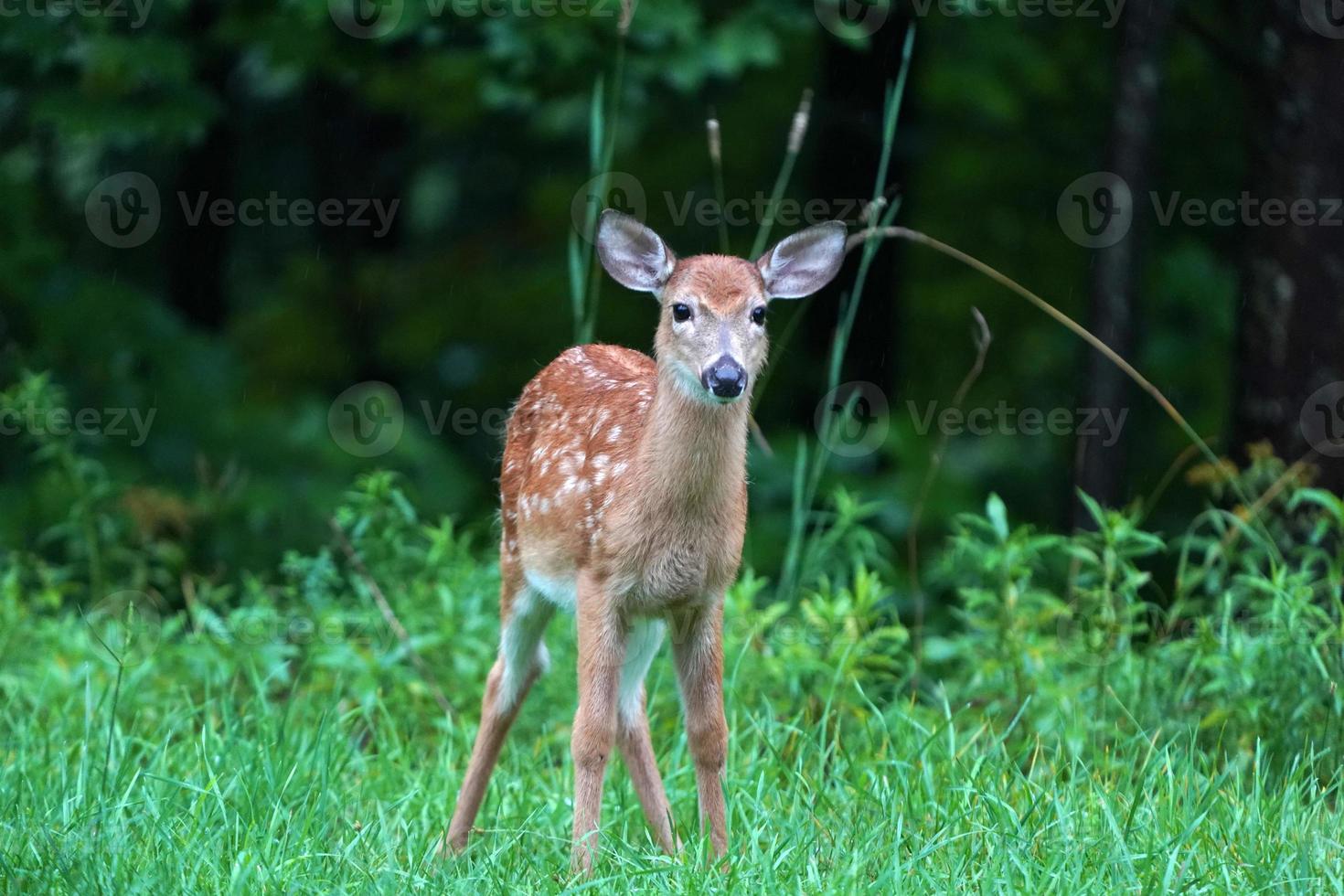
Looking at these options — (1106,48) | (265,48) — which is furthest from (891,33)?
(265,48)

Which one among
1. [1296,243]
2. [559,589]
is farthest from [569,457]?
[1296,243]

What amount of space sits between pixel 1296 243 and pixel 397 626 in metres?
3.73

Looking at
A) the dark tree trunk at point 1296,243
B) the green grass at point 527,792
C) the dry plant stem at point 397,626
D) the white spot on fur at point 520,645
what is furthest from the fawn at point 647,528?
the dark tree trunk at point 1296,243

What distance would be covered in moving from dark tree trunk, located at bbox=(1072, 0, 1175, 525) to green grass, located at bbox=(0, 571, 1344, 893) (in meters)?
2.79

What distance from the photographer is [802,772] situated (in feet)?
14.3

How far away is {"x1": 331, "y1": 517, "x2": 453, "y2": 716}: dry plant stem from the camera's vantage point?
205 inches

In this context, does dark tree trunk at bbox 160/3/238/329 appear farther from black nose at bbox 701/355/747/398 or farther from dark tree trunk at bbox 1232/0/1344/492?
black nose at bbox 701/355/747/398

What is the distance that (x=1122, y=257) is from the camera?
758 cm

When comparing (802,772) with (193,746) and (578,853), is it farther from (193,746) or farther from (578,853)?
(193,746)

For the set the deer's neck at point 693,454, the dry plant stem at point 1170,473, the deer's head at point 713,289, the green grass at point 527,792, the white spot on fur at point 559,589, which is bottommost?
the green grass at point 527,792

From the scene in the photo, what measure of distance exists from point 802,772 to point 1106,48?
5.53m

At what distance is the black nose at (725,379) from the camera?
148 inches

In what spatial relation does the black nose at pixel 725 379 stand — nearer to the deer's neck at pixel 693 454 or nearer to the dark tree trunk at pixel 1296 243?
the deer's neck at pixel 693 454

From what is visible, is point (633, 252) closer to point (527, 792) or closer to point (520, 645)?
point (520, 645)
